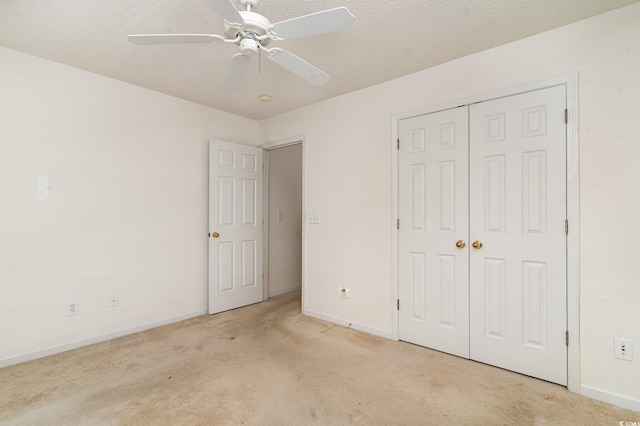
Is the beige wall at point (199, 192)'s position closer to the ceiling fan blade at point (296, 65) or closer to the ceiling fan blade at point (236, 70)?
the ceiling fan blade at point (296, 65)

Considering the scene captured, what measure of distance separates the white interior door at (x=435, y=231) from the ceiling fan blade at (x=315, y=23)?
1.50m

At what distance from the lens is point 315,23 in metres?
1.45

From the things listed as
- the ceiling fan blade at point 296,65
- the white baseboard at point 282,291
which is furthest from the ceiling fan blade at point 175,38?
the white baseboard at point 282,291

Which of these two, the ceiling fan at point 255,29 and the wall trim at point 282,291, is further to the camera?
the wall trim at point 282,291

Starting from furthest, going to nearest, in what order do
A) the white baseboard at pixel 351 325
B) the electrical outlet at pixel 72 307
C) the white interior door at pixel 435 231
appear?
the white baseboard at pixel 351 325 < the electrical outlet at pixel 72 307 < the white interior door at pixel 435 231

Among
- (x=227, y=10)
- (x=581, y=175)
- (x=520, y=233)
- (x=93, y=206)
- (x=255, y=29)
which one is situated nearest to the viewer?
(x=227, y=10)

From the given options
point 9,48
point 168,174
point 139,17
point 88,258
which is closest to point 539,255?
point 139,17

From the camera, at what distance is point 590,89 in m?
2.00

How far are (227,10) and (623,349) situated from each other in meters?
2.97

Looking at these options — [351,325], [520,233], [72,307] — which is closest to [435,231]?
[520,233]

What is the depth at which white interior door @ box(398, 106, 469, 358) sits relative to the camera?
2518mm

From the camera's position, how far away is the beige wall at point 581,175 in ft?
6.17

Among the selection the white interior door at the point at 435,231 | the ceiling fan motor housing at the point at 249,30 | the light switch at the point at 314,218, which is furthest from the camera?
the light switch at the point at 314,218

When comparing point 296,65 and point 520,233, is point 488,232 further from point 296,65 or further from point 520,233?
point 296,65
